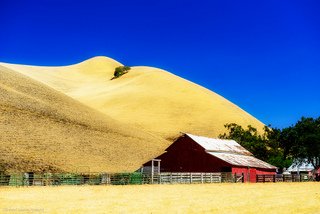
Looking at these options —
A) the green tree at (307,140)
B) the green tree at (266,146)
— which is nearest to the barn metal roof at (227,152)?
the green tree at (266,146)

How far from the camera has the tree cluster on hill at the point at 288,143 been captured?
289ft

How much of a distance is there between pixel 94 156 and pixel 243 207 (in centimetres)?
5916

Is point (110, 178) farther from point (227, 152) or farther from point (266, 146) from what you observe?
point (266, 146)

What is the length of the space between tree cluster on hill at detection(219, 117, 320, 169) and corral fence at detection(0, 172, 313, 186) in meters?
33.7

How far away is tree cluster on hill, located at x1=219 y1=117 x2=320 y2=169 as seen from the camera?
88000 mm

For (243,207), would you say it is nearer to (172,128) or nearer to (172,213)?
(172,213)

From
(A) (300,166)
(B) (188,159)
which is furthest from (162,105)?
(B) (188,159)

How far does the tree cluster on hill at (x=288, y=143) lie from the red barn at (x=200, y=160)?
24.5m

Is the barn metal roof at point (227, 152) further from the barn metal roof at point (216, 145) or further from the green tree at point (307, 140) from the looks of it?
the green tree at point (307, 140)

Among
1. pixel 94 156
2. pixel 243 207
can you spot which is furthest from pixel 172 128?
pixel 243 207

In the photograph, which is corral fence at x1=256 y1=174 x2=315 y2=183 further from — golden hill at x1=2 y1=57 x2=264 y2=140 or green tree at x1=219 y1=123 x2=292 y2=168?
golden hill at x1=2 y1=57 x2=264 y2=140

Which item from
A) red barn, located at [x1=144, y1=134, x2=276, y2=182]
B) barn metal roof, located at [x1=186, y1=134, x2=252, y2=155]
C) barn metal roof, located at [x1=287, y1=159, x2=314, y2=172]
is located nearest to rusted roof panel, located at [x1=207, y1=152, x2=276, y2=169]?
red barn, located at [x1=144, y1=134, x2=276, y2=182]

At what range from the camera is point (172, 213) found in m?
18.1

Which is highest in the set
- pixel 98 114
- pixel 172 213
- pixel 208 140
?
pixel 98 114
